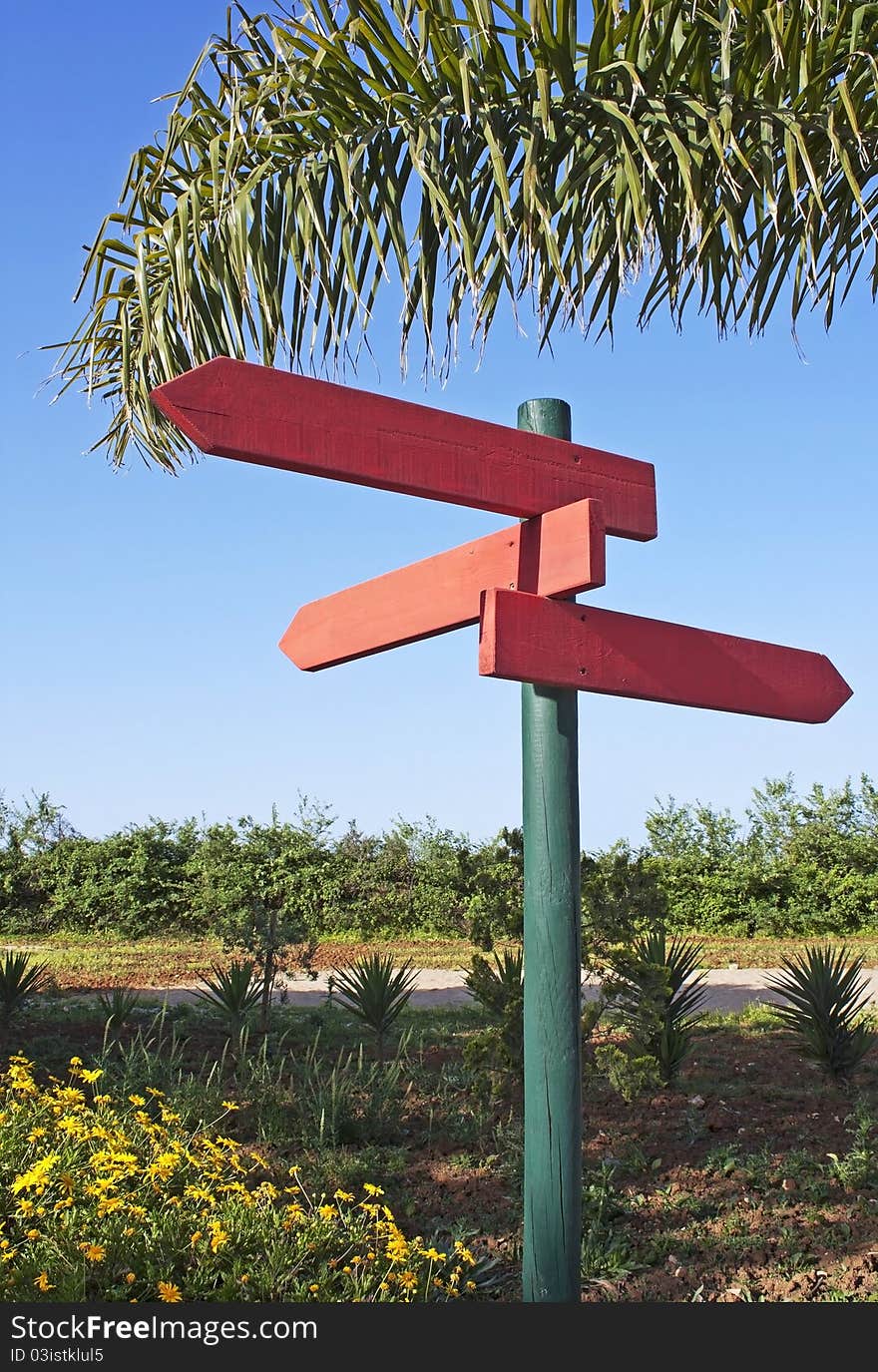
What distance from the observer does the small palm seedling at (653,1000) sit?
16.6 ft

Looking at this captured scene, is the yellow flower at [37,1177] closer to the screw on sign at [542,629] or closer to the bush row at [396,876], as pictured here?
the screw on sign at [542,629]

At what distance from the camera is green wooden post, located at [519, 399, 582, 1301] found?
302 cm

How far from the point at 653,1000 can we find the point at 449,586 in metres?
2.92

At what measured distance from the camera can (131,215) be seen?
5.39 m

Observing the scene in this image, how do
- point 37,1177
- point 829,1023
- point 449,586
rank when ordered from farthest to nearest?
point 829,1023 < point 449,586 < point 37,1177

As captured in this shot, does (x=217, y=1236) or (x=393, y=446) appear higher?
(x=393, y=446)

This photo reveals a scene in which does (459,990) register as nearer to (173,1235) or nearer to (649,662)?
(173,1235)

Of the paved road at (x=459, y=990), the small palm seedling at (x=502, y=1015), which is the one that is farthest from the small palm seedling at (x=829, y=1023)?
the paved road at (x=459, y=990)

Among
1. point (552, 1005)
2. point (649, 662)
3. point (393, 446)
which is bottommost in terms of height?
point (552, 1005)

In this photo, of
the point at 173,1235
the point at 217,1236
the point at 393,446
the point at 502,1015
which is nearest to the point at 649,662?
the point at 393,446

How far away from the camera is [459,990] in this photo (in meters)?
9.52

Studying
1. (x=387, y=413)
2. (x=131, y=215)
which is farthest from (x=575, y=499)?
(x=131, y=215)

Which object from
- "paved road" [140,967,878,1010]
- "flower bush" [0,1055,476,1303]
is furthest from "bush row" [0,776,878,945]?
"flower bush" [0,1055,476,1303]

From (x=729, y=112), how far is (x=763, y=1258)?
4400mm
